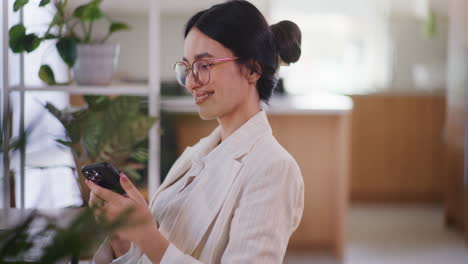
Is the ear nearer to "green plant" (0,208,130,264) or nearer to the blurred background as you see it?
"green plant" (0,208,130,264)

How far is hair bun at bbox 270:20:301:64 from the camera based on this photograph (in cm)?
128

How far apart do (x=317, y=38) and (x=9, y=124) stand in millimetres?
5209

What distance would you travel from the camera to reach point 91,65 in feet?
7.31

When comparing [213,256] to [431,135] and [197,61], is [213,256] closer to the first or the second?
[197,61]

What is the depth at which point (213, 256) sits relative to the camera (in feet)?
3.53

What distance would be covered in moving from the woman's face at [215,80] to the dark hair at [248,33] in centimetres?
2

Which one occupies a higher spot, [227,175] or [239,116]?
[239,116]

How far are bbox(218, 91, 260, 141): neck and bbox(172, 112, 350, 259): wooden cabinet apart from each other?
2.29 m

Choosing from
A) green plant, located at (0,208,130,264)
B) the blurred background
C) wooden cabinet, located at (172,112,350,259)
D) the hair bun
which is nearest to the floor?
the blurred background

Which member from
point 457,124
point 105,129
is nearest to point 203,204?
point 105,129

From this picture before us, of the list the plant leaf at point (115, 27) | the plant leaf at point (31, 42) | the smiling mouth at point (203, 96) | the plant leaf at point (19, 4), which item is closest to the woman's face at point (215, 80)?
the smiling mouth at point (203, 96)

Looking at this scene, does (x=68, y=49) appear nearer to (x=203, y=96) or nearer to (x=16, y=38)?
(x=16, y=38)

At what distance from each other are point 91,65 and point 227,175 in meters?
1.24

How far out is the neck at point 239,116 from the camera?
4.08ft
